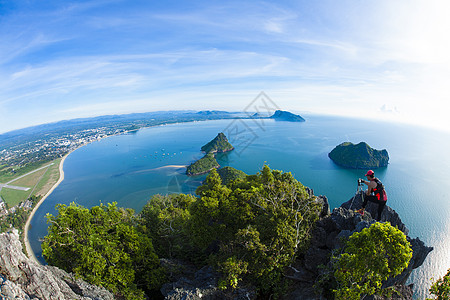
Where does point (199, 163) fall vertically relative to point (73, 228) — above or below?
below

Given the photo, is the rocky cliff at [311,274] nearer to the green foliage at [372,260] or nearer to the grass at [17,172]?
the green foliage at [372,260]

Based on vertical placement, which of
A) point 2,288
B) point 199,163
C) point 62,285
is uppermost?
point 2,288

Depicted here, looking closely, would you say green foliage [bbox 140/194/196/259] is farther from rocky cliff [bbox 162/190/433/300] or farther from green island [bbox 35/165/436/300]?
rocky cliff [bbox 162/190/433/300]

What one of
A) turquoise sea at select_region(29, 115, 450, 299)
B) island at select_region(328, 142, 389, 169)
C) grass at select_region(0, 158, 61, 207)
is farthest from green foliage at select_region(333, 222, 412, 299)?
grass at select_region(0, 158, 61, 207)

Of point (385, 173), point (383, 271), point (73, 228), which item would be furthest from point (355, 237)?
point (385, 173)

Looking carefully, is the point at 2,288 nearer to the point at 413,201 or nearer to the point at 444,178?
the point at 413,201

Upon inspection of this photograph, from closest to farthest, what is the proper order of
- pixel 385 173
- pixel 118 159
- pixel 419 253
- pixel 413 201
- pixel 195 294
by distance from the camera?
1. pixel 195 294
2. pixel 419 253
3. pixel 413 201
4. pixel 385 173
5. pixel 118 159
